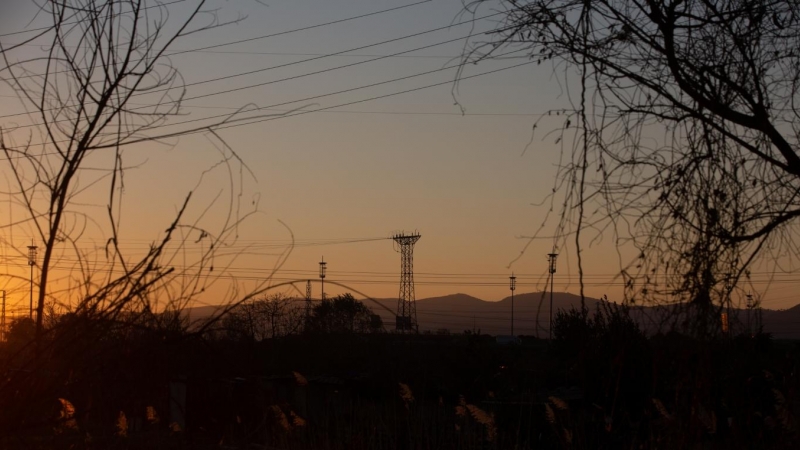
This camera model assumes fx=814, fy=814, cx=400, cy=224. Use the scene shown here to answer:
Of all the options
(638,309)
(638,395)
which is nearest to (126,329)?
(638,309)

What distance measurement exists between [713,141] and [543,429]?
29.2 feet

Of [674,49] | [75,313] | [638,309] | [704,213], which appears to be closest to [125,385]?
[75,313]

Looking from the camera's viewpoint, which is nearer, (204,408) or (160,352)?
(160,352)

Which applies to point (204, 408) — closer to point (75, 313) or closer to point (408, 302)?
point (75, 313)

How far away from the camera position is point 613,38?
4.07 m

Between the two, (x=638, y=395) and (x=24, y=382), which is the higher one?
(x=24, y=382)

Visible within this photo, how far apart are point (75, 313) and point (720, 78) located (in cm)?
314

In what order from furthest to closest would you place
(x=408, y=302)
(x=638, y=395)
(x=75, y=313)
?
1. (x=408, y=302)
2. (x=638, y=395)
3. (x=75, y=313)

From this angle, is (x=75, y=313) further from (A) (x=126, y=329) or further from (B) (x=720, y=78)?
(B) (x=720, y=78)

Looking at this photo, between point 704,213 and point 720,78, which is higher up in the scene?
point 720,78

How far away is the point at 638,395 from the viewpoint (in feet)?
36.8

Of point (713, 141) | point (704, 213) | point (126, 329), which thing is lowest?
point (126, 329)

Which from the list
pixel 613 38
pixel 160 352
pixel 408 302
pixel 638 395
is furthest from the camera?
pixel 408 302

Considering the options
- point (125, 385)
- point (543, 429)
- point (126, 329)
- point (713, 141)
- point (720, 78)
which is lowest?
point (543, 429)
